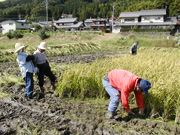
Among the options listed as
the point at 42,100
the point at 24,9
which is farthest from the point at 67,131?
the point at 24,9

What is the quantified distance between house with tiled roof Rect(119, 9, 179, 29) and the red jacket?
30111mm

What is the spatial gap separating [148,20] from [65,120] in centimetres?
3557

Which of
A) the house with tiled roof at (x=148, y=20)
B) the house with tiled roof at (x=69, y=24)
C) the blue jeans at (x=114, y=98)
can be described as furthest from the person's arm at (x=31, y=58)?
the house with tiled roof at (x=69, y=24)

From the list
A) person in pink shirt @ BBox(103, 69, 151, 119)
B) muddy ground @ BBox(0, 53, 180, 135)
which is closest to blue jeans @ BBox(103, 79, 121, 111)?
person in pink shirt @ BBox(103, 69, 151, 119)

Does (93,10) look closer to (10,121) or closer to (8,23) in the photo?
(8,23)

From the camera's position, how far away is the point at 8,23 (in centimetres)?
3678

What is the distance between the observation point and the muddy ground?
7.97 feet

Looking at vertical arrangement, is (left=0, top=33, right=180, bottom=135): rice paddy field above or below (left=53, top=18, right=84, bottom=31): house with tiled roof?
below

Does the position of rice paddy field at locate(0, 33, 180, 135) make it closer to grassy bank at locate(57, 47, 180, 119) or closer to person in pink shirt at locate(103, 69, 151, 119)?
grassy bank at locate(57, 47, 180, 119)

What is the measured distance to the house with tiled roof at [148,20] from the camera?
31.5m

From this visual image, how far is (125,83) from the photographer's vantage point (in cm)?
240

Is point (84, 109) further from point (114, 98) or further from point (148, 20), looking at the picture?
point (148, 20)

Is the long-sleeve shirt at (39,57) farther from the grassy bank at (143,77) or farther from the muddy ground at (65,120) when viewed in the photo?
the muddy ground at (65,120)

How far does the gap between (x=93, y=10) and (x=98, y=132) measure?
6851 centimetres
